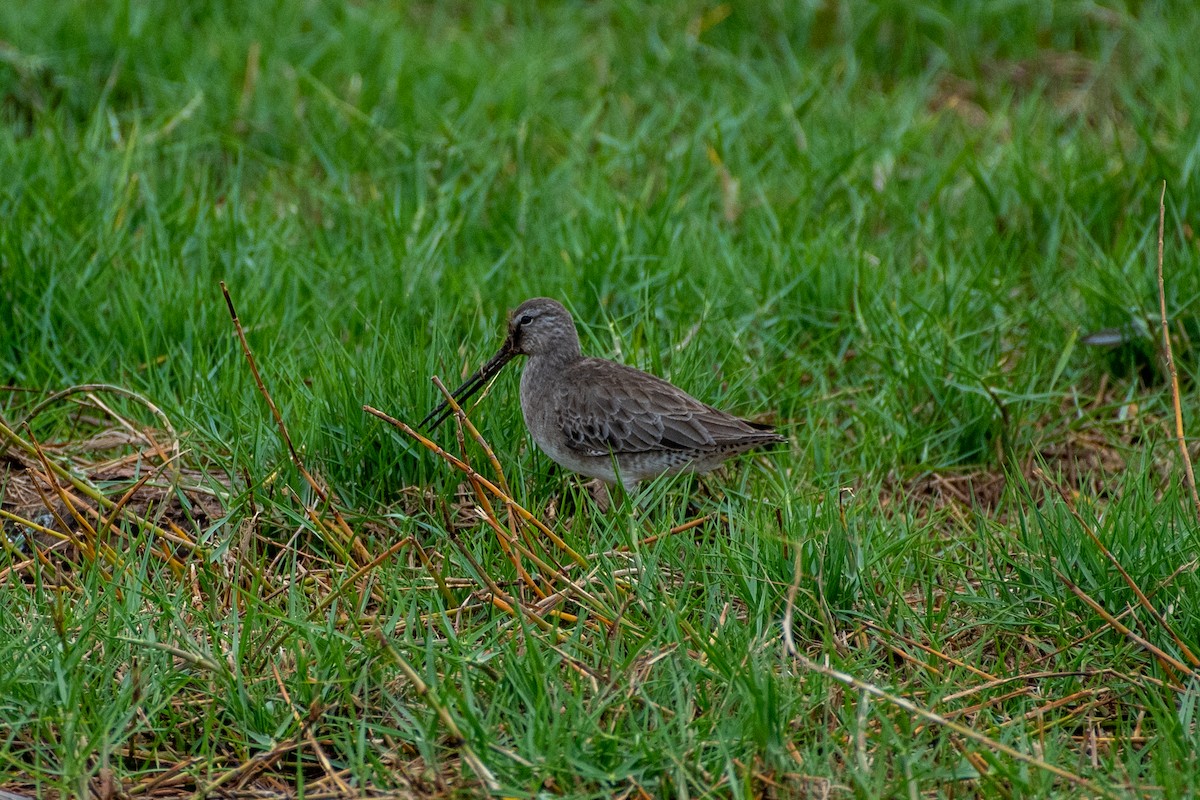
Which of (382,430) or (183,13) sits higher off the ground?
(183,13)

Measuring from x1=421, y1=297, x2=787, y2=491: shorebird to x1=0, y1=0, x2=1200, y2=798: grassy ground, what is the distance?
165 mm

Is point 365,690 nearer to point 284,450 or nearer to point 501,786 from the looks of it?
point 501,786

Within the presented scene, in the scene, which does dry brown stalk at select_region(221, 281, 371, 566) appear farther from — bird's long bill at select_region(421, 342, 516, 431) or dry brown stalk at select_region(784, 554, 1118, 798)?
dry brown stalk at select_region(784, 554, 1118, 798)

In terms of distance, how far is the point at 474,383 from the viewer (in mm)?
5691

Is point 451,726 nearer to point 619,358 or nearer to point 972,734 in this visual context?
point 972,734

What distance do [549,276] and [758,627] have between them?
8.90ft

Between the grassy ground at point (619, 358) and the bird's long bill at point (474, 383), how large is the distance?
86 millimetres

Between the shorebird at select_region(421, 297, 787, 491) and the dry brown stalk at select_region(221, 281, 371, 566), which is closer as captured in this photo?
the dry brown stalk at select_region(221, 281, 371, 566)

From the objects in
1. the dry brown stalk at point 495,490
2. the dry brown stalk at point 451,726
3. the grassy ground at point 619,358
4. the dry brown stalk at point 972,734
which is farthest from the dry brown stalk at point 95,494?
the dry brown stalk at point 972,734

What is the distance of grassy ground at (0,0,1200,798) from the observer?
414 centimetres

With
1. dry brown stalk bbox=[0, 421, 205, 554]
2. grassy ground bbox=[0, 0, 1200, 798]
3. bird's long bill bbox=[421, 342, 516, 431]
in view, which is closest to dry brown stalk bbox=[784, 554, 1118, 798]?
grassy ground bbox=[0, 0, 1200, 798]

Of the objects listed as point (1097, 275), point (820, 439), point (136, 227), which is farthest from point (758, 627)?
point (136, 227)

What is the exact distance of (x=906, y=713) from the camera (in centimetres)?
414

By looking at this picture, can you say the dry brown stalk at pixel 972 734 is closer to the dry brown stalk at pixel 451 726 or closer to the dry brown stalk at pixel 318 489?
the dry brown stalk at pixel 451 726
